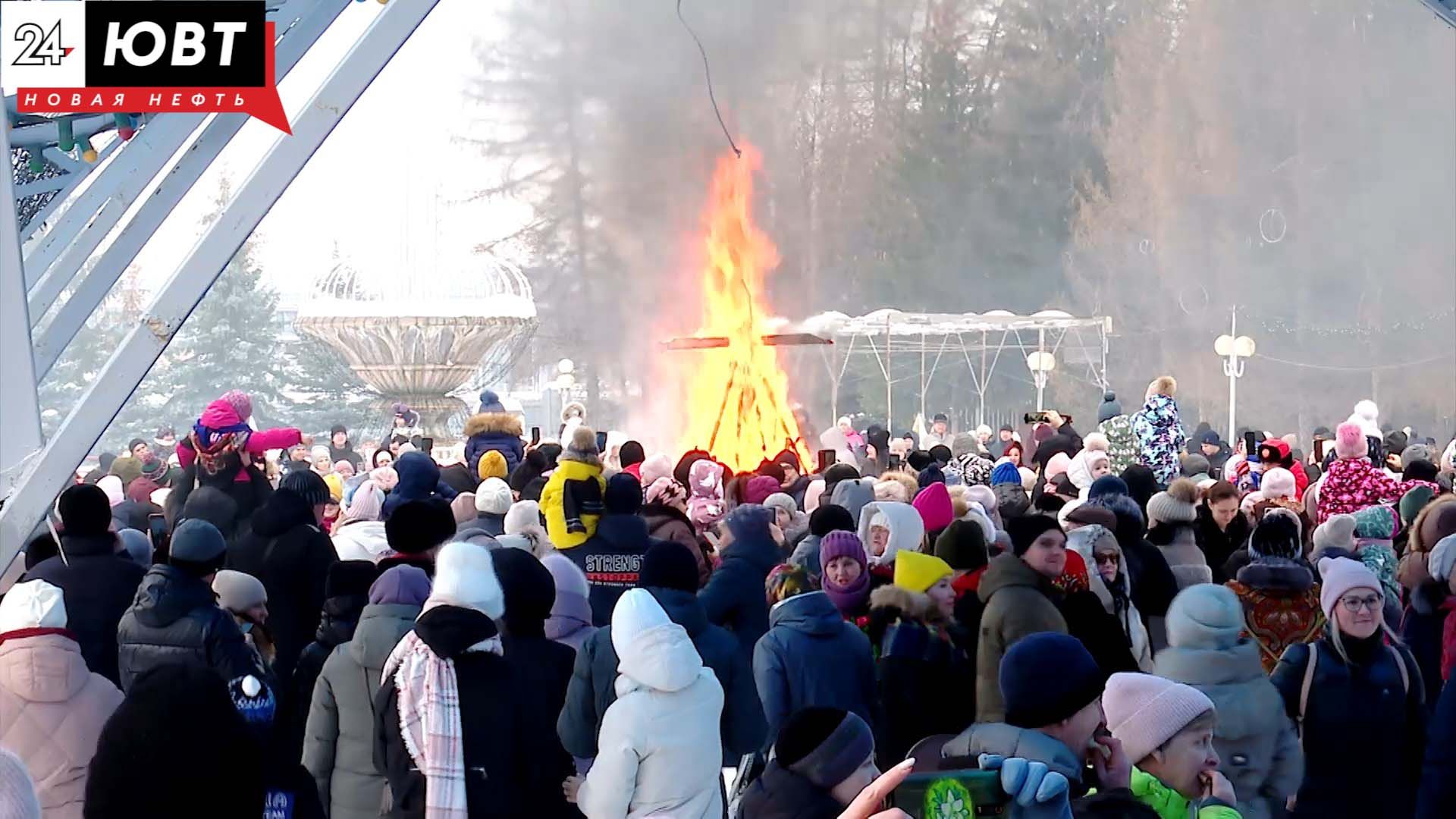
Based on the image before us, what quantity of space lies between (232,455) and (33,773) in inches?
149

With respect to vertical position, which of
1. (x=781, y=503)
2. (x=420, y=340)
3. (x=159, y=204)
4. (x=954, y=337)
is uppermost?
(x=159, y=204)

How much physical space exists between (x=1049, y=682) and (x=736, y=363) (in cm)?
1733

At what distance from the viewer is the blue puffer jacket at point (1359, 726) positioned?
6.37m

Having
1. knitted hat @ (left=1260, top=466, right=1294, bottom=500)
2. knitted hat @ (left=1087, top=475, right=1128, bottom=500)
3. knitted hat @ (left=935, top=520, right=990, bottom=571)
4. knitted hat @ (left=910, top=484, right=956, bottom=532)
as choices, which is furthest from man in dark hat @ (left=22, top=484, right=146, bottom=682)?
knitted hat @ (left=1260, top=466, right=1294, bottom=500)

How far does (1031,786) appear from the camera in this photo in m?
3.32

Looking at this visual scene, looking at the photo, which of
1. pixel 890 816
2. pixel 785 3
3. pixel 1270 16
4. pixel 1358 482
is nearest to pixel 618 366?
pixel 785 3

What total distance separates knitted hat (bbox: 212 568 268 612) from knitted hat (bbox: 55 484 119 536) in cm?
94

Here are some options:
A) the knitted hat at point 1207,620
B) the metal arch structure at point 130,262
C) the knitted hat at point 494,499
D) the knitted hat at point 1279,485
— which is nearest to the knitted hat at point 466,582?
the metal arch structure at point 130,262

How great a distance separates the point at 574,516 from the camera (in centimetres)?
902

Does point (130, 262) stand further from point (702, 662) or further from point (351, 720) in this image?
point (702, 662)

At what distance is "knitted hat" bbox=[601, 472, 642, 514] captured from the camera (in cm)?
867

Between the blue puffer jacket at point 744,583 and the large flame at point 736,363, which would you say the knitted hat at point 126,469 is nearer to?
the blue puffer jacket at point 744,583

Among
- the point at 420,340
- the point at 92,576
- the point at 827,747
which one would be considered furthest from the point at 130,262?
the point at 420,340

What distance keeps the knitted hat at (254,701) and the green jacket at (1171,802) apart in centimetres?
267
